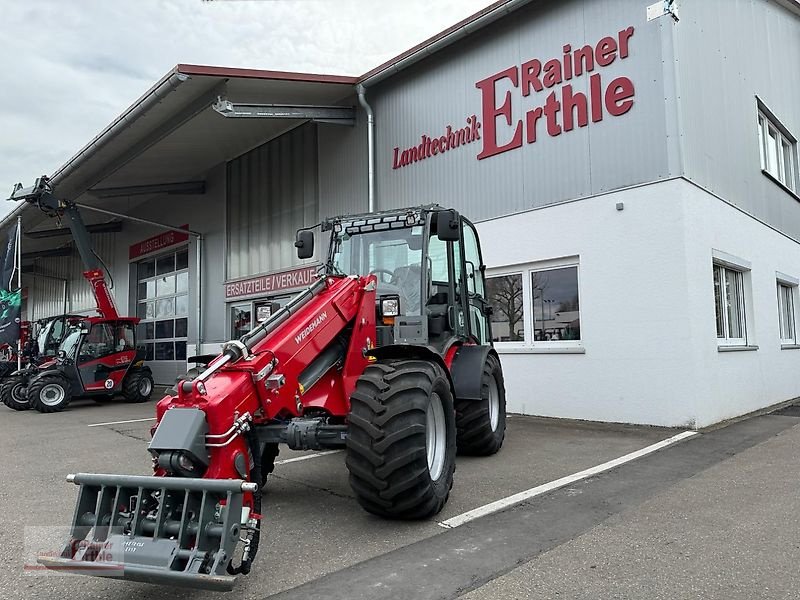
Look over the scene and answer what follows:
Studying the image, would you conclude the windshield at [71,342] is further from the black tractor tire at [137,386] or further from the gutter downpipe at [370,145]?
the gutter downpipe at [370,145]

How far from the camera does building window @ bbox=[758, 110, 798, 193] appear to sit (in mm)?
12188

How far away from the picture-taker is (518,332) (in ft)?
33.6

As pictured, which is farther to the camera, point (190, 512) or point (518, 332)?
point (518, 332)

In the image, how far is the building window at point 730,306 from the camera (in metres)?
9.58

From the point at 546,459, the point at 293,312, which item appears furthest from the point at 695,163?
the point at 293,312

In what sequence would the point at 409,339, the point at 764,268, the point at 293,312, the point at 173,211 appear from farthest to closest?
the point at 173,211
the point at 764,268
the point at 409,339
the point at 293,312

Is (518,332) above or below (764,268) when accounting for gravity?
below

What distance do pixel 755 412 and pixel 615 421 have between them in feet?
9.57

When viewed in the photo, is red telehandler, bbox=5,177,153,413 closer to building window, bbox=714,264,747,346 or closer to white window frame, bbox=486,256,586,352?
white window frame, bbox=486,256,586,352

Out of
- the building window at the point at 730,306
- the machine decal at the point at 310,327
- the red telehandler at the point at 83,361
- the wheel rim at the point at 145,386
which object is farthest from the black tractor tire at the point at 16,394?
the building window at the point at 730,306

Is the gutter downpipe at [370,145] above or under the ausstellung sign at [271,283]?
above

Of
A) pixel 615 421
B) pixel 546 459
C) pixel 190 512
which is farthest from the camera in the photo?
pixel 615 421

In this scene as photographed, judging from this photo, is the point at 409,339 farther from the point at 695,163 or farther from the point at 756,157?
the point at 756,157

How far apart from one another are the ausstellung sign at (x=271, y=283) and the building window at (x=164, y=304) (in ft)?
9.34
